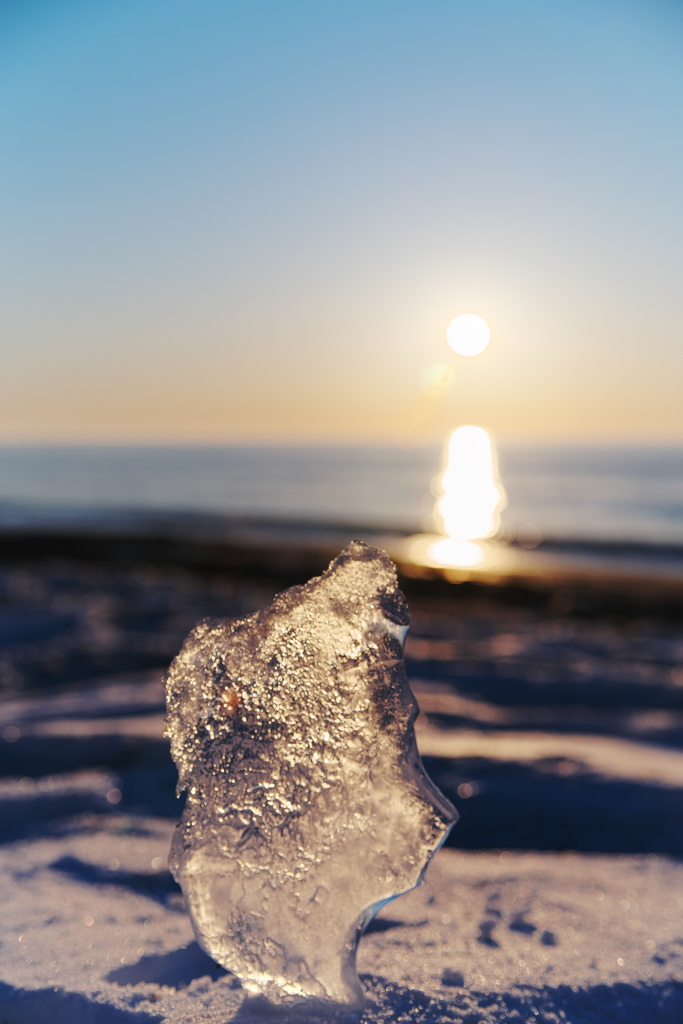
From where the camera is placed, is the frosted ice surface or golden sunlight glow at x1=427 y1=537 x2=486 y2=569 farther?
golden sunlight glow at x1=427 y1=537 x2=486 y2=569

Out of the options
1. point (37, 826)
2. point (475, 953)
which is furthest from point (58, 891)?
point (475, 953)

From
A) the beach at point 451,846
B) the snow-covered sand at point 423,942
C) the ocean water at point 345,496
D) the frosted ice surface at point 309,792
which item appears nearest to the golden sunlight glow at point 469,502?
the ocean water at point 345,496

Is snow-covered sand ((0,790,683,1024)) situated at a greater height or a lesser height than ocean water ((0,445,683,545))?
lesser

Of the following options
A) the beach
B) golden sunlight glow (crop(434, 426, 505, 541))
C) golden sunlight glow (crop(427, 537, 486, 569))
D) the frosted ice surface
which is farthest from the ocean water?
the frosted ice surface

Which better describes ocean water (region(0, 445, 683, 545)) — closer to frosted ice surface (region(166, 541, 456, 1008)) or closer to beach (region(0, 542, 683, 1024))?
beach (region(0, 542, 683, 1024))

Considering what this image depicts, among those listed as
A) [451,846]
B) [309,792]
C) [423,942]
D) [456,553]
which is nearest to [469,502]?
[456,553]

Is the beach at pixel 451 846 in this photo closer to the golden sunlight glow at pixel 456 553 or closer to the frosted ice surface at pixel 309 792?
the frosted ice surface at pixel 309 792
